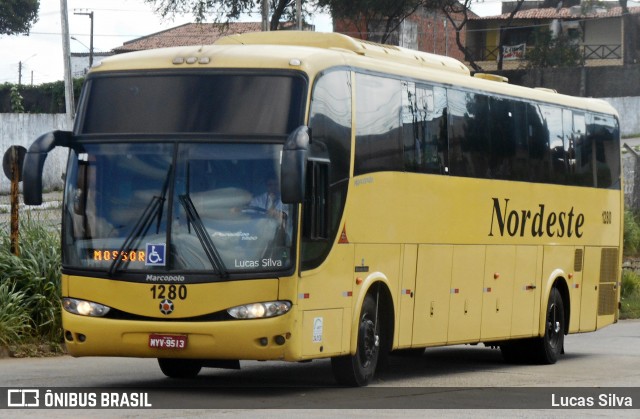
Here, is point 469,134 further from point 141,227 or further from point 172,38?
point 172,38

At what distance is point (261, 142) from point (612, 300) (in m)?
10.4

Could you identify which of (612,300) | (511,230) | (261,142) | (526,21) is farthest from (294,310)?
(526,21)

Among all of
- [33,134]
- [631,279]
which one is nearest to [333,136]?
[631,279]

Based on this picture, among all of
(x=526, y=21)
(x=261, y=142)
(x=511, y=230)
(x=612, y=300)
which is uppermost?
(x=526, y=21)

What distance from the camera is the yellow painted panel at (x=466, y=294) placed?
16578mm

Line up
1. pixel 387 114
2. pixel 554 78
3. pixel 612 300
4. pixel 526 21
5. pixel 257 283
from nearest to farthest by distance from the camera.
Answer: pixel 257 283, pixel 387 114, pixel 612 300, pixel 554 78, pixel 526 21

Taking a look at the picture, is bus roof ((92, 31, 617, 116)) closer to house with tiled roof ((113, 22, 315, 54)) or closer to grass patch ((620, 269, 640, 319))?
grass patch ((620, 269, 640, 319))

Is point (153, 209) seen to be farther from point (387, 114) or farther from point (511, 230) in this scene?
point (511, 230)

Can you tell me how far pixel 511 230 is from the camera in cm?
1820

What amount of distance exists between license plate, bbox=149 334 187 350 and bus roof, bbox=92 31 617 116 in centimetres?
261

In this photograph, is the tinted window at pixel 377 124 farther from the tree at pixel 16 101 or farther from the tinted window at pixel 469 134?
the tree at pixel 16 101

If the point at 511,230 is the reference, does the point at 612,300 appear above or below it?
below

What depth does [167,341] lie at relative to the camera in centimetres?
1274

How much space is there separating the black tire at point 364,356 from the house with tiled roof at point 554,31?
6472cm
